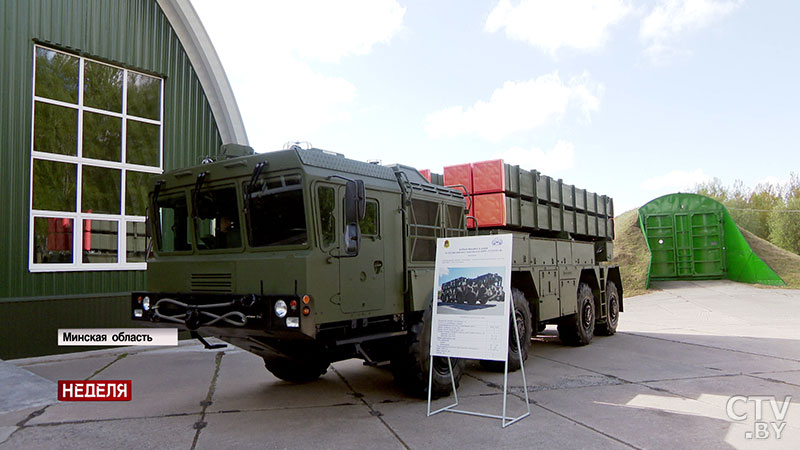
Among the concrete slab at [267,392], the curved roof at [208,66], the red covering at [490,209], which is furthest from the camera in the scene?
the curved roof at [208,66]

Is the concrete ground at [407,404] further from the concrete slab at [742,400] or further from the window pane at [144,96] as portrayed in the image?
the window pane at [144,96]

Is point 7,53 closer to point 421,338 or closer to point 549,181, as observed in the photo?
point 421,338

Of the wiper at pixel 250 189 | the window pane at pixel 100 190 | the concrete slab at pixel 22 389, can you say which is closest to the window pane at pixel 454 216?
the wiper at pixel 250 189

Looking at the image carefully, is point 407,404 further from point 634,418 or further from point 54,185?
point 54,185

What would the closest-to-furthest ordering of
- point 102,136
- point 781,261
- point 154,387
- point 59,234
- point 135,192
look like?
point 154,387 → point 59,234 → point 102,136 → point 135,192 → point 781,261

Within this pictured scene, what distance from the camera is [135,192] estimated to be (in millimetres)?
11156

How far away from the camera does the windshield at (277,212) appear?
5.39 metres

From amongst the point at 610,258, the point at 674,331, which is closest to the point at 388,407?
the point at 610,258

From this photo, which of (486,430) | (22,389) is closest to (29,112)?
(22,389)

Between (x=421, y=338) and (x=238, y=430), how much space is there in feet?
7.05

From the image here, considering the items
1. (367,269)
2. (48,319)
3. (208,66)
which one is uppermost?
(208,66)

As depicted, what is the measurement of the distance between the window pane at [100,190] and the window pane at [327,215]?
7.08 m

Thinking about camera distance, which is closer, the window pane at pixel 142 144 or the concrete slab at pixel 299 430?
the concrete slab at pixel 299 430

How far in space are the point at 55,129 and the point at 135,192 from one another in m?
1.81
